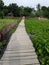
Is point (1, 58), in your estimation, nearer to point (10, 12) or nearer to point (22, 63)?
point (22, 63)

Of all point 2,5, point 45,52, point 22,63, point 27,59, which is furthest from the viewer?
point 2,5

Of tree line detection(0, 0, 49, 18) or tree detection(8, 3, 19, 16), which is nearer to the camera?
tree line detection(0, 0, 49, 18)

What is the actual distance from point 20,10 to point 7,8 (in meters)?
7.61

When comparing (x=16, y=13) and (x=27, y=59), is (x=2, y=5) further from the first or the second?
(x=27, y=59)

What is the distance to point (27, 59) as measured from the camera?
872 cm

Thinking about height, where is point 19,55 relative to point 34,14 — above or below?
above

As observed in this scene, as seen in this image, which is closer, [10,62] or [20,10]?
[10,62]

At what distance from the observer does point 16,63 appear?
26.6ft

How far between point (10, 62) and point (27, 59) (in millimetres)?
740

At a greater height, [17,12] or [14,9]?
[14,9]

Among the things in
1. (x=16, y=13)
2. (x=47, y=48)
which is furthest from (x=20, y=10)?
(x=47, y=48)

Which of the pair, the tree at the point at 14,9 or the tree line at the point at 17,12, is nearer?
the tree line at the point at 17,12

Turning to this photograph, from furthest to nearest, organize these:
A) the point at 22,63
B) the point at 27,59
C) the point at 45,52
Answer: the point at 45,52
the point at 27,59
the point at 22,63

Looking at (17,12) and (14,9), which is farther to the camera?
(14,9)
